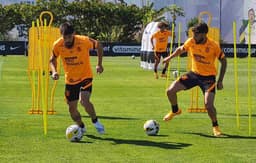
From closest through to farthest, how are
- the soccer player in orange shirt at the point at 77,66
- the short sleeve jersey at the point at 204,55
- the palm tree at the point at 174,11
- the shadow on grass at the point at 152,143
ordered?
the shadow on grass at the point at 152,143
the soccer player in orange shirt at the point at 77,66
the short sleeve jersey at the point at 204,55
the palm tree at the point at 174,11

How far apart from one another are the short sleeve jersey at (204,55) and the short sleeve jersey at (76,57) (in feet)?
6.03

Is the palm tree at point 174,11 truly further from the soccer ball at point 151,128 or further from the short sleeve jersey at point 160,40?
the soccer ball at point 151,128

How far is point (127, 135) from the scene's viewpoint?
11328 millimetres

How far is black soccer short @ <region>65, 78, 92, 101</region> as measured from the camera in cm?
1097

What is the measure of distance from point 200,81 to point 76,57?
2.29 m

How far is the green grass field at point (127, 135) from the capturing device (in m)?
9.31

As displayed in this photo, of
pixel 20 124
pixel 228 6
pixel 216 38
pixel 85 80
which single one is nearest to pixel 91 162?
pixel 85 80

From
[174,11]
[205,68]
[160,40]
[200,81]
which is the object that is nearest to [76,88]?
[200,81]

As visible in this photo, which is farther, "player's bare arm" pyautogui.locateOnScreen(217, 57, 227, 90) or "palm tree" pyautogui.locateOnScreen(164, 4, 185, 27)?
"palm tree" pyautogui.locateOnScreen(164, 4, 185, 27)

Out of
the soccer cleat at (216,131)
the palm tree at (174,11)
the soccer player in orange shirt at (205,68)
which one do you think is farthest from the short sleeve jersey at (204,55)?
the palm tree at (174,11)

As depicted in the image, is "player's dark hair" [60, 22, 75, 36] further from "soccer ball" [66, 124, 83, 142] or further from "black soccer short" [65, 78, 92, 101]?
"soccer ball" [66, 124, 83, 142]

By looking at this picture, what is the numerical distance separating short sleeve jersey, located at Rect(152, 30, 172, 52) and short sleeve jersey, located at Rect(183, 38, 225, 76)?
1420cm

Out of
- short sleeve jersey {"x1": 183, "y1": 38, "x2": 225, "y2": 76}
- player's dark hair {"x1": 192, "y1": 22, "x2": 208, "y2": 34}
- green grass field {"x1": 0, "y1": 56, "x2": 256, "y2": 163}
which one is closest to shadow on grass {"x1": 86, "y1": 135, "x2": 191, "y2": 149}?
green grass field {"x1": 0, "y1": 56, "x2": 256, "y2": 163}

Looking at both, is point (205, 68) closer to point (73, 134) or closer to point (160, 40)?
point (73, 134)
